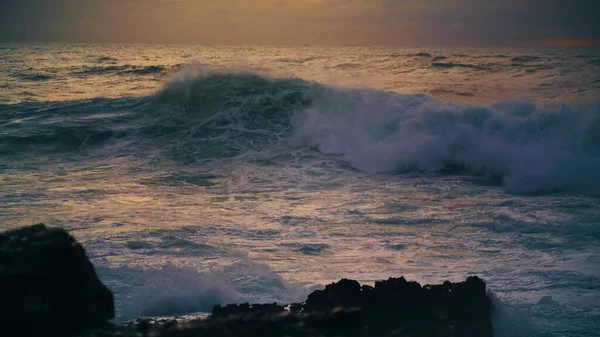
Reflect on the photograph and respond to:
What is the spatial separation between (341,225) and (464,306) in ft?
14.8

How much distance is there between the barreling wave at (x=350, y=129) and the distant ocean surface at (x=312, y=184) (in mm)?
68

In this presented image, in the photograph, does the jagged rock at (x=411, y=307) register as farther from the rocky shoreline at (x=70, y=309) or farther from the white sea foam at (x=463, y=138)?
the white sea foam at (x=463, y=138)

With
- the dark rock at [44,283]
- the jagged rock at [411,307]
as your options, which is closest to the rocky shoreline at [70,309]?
the dark rock at [44,283]

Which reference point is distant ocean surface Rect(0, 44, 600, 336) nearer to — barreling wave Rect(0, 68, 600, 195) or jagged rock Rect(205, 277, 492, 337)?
barreling wave Rect(0, 68, 600, 195)

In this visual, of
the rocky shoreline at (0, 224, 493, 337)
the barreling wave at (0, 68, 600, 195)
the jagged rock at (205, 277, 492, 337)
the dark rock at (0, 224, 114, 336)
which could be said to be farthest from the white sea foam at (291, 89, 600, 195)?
the dark rock at (0, 224, 114, 336)

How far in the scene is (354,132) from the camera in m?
17.1

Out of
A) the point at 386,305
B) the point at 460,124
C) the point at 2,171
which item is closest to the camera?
the point at 386,305

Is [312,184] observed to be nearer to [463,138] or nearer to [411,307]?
[463,138]

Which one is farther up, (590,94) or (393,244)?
(590,94)

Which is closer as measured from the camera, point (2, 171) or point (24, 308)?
point (24, 308)

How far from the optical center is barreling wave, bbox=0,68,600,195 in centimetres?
1396

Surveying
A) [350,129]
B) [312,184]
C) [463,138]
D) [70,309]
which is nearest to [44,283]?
[70,309]

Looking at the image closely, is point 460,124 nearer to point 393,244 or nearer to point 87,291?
point 393,244

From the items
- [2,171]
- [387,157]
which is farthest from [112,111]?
[387,157]
